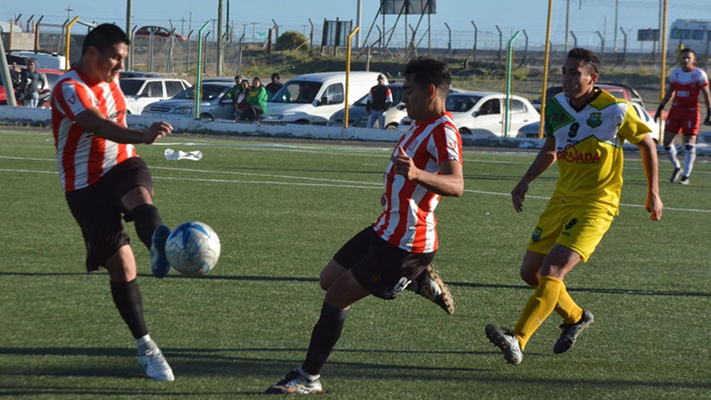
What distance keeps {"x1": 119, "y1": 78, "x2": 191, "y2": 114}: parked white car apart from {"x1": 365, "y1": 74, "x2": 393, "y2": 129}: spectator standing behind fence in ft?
25.1

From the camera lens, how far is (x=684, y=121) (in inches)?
579

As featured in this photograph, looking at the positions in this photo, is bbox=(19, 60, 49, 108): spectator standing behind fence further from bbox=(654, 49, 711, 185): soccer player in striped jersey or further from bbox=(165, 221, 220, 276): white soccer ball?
bbox=(165, 221, 220, 276): white soccer ball

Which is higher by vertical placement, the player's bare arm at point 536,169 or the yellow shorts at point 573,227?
the player's bare arm at point 536,169

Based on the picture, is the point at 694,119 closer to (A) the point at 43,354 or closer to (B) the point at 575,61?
(B) the point at 575,61

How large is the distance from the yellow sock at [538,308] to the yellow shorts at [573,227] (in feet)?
0.86

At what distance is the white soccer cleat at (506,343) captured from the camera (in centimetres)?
475

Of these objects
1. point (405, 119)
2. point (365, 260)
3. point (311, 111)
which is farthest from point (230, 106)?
point (365, 260)

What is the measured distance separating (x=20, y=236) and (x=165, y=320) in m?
3.52

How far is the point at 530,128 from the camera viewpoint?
22.5m

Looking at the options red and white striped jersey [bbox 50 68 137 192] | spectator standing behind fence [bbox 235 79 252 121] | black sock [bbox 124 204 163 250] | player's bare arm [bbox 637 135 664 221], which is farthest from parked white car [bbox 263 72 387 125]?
black sock [bbox 124 204 163 250]

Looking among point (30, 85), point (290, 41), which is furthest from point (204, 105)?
point (290, 41)

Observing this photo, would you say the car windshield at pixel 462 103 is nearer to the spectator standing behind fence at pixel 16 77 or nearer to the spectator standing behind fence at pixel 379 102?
the spectator standing behind fence at pixel 379 102

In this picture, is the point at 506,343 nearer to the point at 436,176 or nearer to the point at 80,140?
the point at 436,176

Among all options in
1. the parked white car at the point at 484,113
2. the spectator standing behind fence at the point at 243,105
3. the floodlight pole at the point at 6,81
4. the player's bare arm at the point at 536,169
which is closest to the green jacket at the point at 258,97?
the spectator standing behind fence at the point at 243,105
